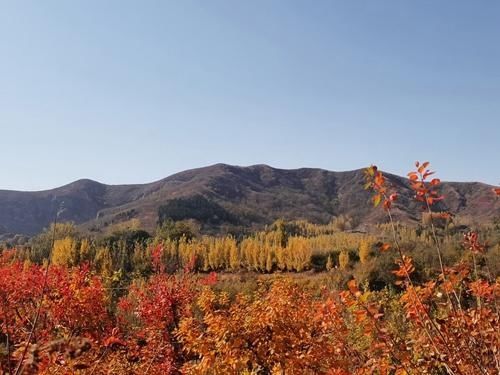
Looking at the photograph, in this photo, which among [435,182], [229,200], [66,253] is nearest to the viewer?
[435,182]

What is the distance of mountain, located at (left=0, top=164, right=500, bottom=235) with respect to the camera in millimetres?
92500

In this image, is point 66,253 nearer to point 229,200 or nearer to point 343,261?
point 343,261

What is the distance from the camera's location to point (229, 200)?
11725 cm

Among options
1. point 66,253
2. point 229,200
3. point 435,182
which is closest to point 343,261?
point 66,253

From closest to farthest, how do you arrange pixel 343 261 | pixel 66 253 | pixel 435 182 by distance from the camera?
pixel 435 182, pixel 343 261, pixel 66 253

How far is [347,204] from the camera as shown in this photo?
133 metres

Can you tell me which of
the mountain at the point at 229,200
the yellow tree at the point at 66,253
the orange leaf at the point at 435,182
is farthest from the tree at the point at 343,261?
the mountain at the point at 229,200

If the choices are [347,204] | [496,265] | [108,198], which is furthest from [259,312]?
[108,198]

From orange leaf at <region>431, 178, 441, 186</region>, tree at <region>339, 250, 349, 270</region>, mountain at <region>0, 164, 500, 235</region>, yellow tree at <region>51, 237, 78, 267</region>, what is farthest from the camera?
mountain at <region>0, 164, 500, 235</region>

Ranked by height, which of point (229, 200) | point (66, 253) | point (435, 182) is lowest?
point (66, 253)

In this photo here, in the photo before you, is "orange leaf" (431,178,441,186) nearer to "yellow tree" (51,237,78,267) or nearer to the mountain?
"yellow tree" (51,237,78,267)

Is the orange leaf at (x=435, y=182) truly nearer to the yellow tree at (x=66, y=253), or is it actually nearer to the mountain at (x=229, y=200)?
the yellow tree at (x=66, y=253)

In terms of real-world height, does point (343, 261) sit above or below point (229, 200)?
below

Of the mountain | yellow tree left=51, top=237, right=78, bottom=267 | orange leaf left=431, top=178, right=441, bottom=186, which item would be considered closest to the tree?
yellow tree left=51, top=237, right=78, bottom=267
